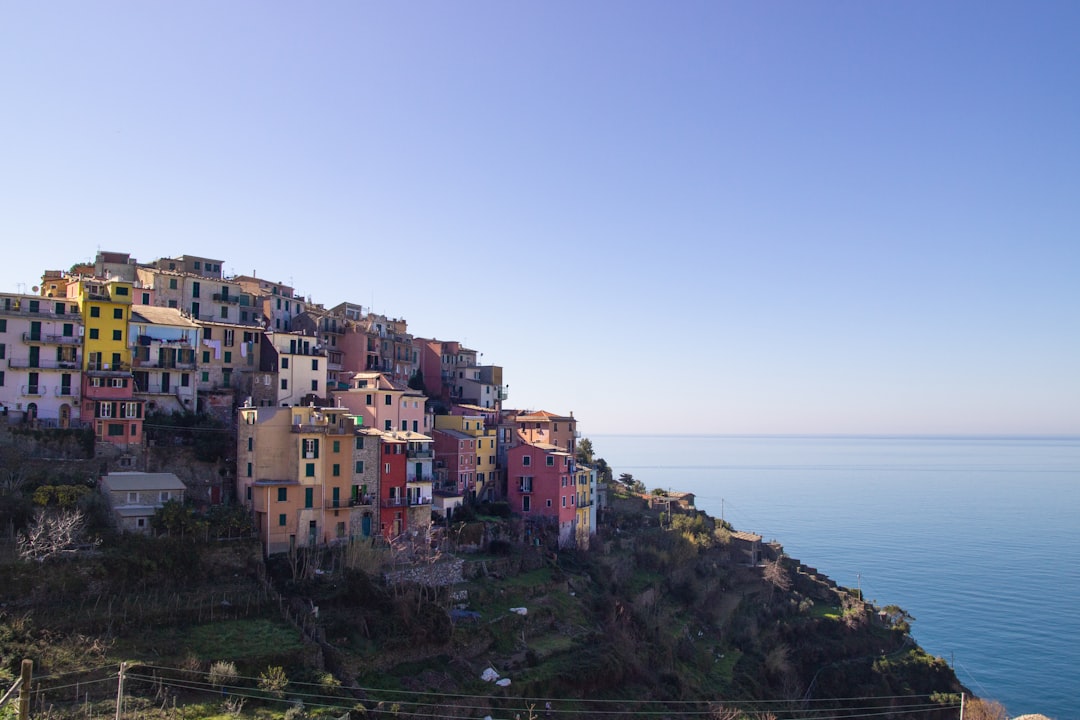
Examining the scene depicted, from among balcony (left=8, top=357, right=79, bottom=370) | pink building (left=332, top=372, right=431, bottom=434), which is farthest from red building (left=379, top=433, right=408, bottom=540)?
balcony (left=8, top=357, right=79, bottom=370)

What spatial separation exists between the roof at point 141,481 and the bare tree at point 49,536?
2.41 metres

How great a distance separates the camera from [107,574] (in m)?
28.4

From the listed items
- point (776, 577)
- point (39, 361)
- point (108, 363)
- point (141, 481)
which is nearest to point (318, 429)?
point (141, 481)

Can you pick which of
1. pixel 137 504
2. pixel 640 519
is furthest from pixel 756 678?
pixel 137 504

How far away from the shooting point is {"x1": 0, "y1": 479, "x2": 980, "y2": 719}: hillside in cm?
2567

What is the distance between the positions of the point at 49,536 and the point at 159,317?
16176 millimetres

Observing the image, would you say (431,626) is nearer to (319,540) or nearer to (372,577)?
(372,577)

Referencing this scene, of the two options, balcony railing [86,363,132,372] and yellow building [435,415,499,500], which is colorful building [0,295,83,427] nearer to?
balcony railing [86,363,132,372]

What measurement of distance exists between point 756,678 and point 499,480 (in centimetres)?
2001

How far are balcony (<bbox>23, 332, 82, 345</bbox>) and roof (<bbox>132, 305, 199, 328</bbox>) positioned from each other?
3001 millimetres

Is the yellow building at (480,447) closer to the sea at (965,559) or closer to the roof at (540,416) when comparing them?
the roof at (540,416)

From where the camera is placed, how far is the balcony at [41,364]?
115 ft

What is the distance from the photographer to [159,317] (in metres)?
41.1

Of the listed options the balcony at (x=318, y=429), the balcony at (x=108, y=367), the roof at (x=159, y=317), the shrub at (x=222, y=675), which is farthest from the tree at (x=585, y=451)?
the shrub at (x=222, y=675)
